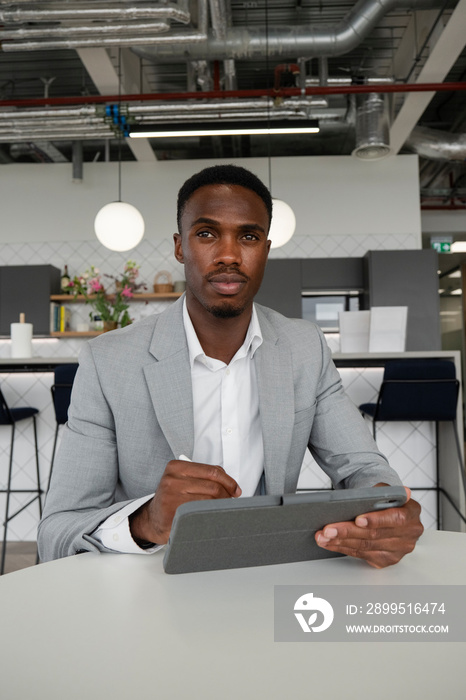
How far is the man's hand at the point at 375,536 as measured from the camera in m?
0.78

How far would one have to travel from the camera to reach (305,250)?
6.11 metres

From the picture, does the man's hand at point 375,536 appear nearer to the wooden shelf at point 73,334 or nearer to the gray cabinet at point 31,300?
the wooden shelf at point 73,334

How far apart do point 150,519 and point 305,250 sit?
544cm

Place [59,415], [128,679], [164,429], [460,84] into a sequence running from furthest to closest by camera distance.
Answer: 1. [460,84]
2. [59,415]
3. [164,429]
4. [128,679]

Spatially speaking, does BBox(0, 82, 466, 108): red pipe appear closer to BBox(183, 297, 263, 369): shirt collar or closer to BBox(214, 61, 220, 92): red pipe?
BBox(214, 61, 220, 92): red pipe

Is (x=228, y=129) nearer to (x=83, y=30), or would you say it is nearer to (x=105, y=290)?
(x=83, y=30)

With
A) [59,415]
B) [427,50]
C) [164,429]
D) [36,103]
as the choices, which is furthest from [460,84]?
[164,429]

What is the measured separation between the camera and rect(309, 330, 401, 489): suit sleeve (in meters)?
1.17

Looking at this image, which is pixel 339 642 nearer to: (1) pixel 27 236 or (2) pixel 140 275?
(2) pixel 140 275

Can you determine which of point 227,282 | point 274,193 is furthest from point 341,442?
point 274,193

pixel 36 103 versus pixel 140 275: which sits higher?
pixel 36 103

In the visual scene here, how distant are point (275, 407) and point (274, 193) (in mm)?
5274

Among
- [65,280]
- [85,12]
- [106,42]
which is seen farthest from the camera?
[65,280]

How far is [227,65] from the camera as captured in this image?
4750 millimetres
